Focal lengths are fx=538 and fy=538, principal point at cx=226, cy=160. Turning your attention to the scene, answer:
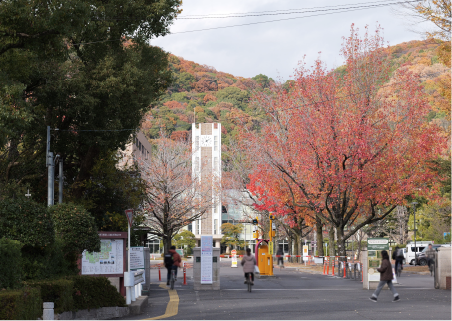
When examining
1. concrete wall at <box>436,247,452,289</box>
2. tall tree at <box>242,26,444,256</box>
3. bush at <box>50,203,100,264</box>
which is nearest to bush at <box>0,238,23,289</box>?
bush at <box>50,203,100,264</box>

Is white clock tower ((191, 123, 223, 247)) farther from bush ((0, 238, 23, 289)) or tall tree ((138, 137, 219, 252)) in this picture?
bush ((0, 238, 23, 289))

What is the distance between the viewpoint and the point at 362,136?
99.3 ft

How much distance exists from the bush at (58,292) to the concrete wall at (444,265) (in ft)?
46.1

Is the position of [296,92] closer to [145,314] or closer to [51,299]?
[145,314]

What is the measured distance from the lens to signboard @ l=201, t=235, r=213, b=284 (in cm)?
2123

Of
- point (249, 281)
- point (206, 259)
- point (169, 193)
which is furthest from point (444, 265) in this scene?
point (169, 193)

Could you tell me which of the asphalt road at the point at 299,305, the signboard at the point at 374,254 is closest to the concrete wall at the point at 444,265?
the asphalt road at the point at 299,305

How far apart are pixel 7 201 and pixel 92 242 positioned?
2.97m

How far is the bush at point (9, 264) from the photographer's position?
9.96 metres

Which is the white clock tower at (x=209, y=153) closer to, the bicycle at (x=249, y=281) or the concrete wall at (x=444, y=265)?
the bicycle at (x=249, y=281)

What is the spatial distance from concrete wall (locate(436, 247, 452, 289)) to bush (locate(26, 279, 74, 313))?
1405 centimetres

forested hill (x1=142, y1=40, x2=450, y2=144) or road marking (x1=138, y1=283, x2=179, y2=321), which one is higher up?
forested hill (x1=142, y1=40, x2=450, y2=144)

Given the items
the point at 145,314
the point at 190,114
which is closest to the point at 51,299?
the point at 145,314

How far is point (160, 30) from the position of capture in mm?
24531
